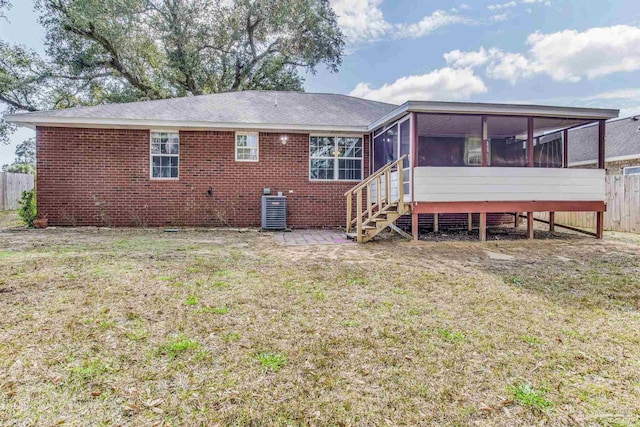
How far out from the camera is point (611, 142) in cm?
1389

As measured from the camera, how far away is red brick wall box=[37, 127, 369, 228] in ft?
29.7

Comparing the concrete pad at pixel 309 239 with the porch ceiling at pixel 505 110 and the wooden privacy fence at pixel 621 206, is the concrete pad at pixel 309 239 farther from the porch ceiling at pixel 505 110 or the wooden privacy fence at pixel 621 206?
the wooden privacy fence at pixel 621 206

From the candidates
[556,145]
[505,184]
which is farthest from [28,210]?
[556,145]

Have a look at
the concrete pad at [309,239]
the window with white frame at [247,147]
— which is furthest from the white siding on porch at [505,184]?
the window with white frame at [247,147]

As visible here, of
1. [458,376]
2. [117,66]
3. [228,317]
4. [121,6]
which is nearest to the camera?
[458,376]

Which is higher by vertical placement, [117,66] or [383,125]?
[117,66]

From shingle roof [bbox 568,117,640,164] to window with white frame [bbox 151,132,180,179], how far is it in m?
13.6

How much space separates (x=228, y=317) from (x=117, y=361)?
0.89 m

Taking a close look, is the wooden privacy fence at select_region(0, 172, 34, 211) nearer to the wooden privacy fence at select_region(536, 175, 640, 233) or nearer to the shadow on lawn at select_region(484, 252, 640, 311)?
the shadow on lawn at select_region(484, 252, 640, 311)

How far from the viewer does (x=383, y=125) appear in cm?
887

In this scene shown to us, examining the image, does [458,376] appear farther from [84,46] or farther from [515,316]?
[84,46]

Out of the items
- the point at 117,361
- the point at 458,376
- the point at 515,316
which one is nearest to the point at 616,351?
the point at 515,316

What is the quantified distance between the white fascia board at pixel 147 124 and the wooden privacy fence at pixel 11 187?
9.69 m

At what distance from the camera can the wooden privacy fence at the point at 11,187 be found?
15.8m
